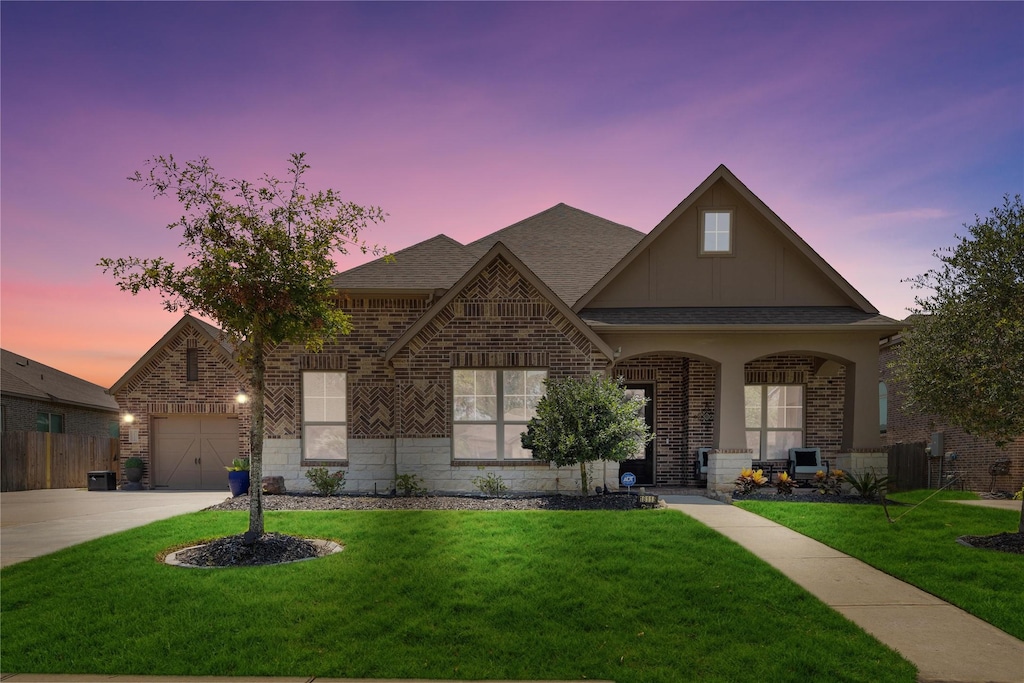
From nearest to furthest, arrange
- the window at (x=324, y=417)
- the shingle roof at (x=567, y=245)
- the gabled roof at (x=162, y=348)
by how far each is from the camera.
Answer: the window at (x=324, y=417), the shingle roof at (x=567, y=245), the gabled roof at (x=162, y=348)

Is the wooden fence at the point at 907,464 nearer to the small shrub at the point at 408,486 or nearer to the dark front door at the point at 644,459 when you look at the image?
the dark front door at the point at 644,459

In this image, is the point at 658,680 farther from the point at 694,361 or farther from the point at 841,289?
the point at 841,289

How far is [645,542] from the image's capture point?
1006 cm

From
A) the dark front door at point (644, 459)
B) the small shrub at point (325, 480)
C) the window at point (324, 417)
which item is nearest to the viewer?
the small shrub at point (325, 480)

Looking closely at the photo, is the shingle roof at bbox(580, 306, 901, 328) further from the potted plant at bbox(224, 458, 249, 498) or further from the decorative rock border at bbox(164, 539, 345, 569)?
the potted plant at bbox(224, 458, 249, 498)

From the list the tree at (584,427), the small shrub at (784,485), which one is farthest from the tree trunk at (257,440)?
the small shrub at (784,485)

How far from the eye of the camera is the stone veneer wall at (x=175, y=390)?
2253cm

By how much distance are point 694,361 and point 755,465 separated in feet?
9.41

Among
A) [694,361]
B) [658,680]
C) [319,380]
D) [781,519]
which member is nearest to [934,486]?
[694,361]

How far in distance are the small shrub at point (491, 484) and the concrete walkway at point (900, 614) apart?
17.3ft

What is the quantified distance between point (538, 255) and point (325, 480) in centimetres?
855

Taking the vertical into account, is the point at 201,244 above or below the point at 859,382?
above

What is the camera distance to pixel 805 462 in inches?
666

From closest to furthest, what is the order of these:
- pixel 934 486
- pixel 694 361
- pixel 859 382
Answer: pixel 859 382
pixel 694 361
pixel 934 486
